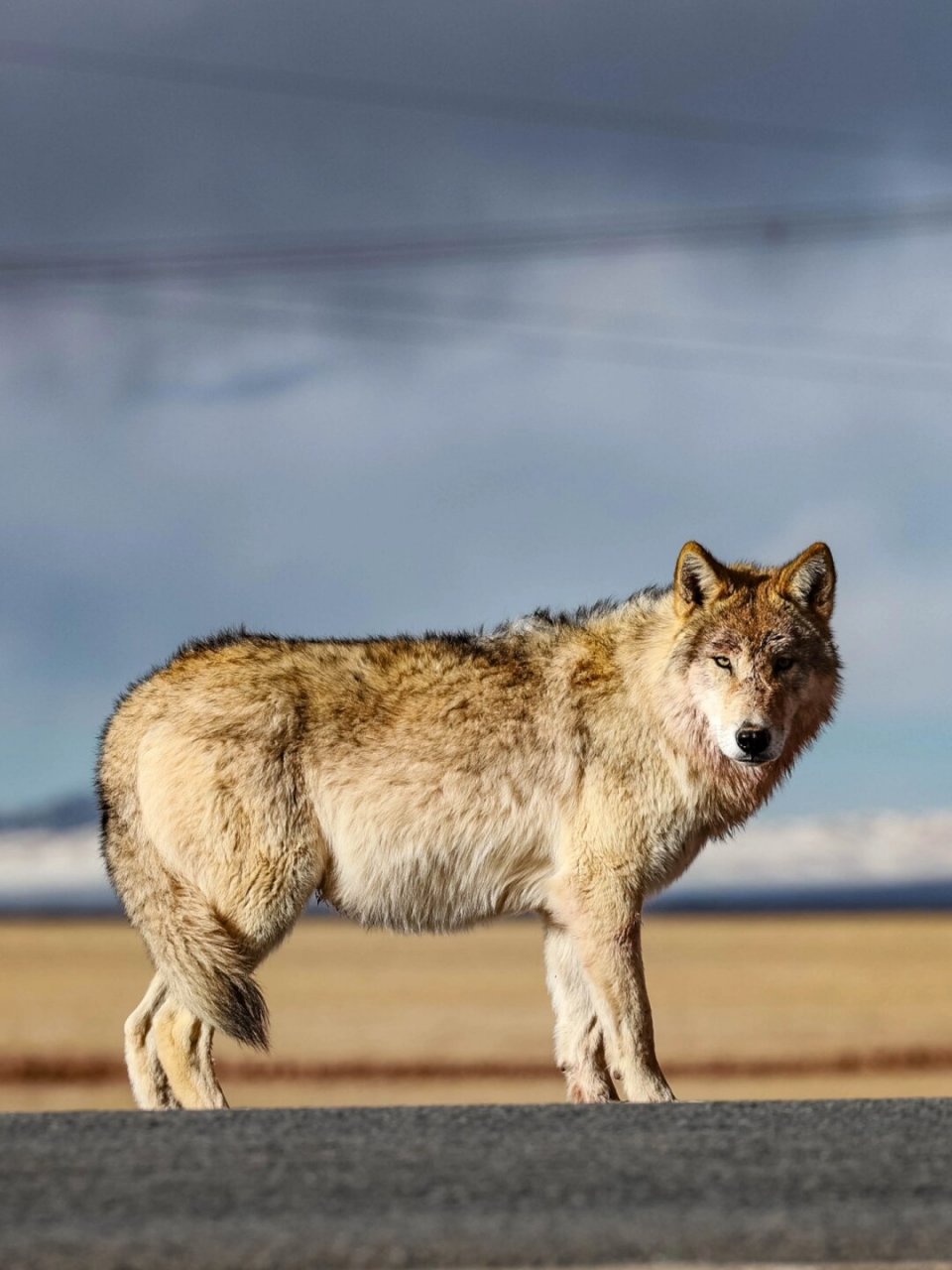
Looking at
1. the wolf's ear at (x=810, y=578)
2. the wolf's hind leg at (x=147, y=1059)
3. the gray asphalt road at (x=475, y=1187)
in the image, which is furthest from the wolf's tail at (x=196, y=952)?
the wolf's ear at (x=810, y=578)

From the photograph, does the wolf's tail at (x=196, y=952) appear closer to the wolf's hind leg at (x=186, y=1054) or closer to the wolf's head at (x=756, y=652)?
the wolf's hind leg at (x=186, y=1054)

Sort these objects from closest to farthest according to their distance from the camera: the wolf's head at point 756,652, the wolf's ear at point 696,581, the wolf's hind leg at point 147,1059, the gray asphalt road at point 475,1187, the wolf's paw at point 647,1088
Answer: the gray asphalt road at point 475,1187 → the wolf's paw at point 647,1088 → the wolf's hind leg at point 147,1059 → the wolf's head at point 756,652 → the wolf's ear at point 696,581

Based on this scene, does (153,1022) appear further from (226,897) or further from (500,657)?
(500,657)

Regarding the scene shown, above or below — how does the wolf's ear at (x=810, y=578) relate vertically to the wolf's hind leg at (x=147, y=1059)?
above

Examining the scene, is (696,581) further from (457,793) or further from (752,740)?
(457,793)

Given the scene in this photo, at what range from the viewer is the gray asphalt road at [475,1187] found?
157 inches

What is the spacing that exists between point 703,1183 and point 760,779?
3.26m

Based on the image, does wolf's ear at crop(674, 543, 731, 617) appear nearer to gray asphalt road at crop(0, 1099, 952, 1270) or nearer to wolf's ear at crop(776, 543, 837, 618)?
wolf's ear at crop(776, 543, 837, 618)

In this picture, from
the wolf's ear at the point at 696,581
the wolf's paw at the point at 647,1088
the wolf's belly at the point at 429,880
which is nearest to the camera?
the wolf's paw at the point at 647,1088

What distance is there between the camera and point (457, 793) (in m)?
7.57

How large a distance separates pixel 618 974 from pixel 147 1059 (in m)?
2.03

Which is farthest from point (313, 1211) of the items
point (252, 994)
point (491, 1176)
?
point (252, 994)

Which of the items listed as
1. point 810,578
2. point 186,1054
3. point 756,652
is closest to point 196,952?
point 186,1054

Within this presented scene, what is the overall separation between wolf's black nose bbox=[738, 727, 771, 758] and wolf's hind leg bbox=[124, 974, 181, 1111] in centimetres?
268
